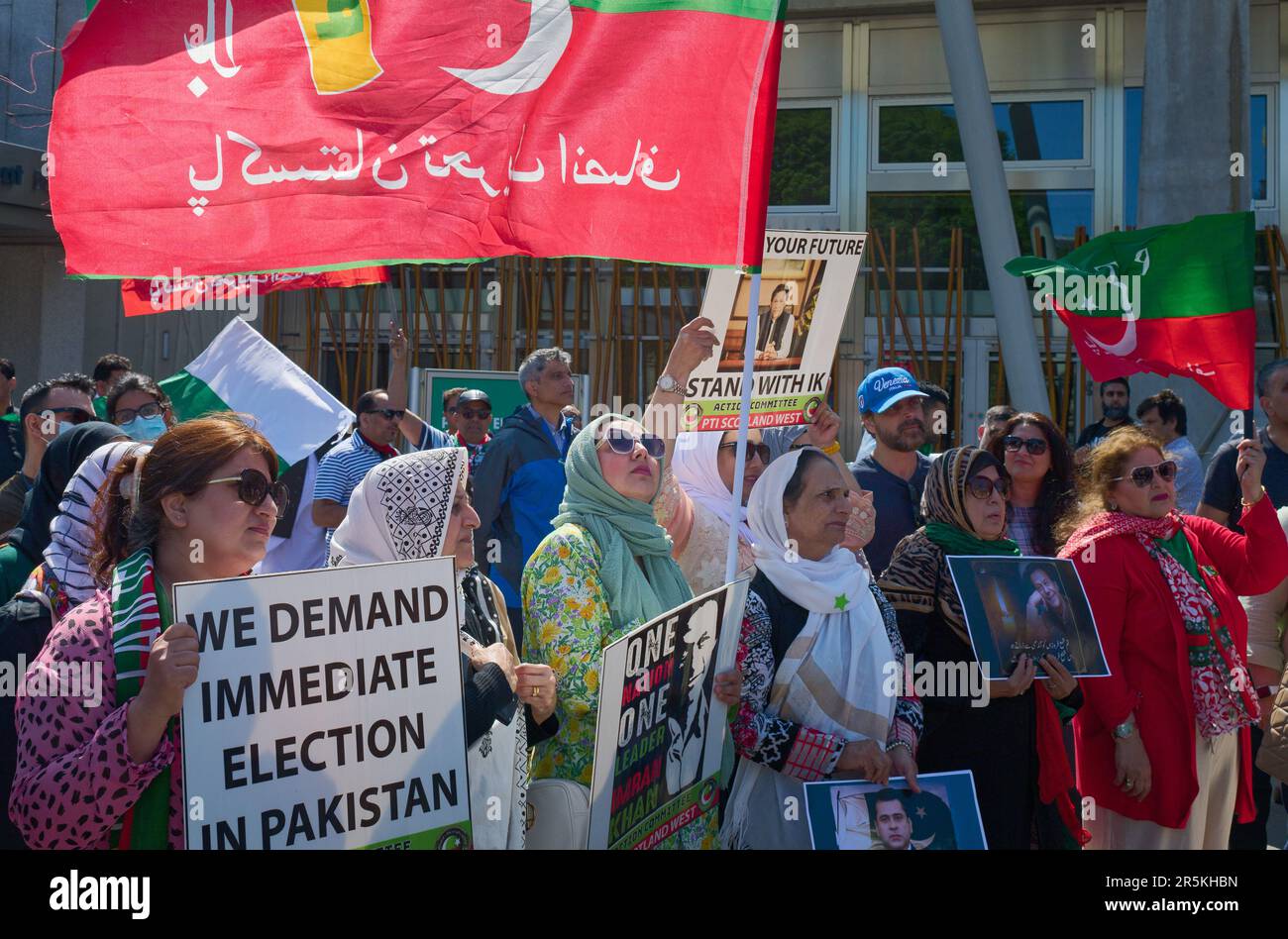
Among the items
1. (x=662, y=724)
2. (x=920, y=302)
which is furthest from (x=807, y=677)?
(x=920, y=302)

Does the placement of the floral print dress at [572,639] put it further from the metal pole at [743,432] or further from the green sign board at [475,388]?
the green sign board at [475,388]

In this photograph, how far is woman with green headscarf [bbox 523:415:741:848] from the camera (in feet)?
12.2

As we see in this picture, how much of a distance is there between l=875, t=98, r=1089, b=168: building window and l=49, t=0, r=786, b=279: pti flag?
10642 mm

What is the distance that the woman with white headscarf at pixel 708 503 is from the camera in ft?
17.1

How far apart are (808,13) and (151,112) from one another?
11717 millimetres

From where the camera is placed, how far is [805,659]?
12.7 ft

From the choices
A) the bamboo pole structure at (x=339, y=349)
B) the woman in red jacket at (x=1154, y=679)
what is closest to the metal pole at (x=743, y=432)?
the woman in red jacket at (x=1154, y=679)

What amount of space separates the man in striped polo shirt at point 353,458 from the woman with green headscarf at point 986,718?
3.12 m

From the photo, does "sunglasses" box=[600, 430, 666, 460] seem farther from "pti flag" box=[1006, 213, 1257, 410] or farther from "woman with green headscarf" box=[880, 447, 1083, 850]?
"pti flag" box=[1006, 213, 1257, 410]

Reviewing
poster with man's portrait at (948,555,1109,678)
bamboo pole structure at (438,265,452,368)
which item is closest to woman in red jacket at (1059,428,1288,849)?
poster with man's portrait at (948,555,1109,678)

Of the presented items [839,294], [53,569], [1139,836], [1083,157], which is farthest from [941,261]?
[53,569]

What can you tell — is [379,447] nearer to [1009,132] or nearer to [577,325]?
[577,325]

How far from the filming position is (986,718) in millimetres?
4262

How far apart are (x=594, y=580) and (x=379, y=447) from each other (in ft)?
12.3
